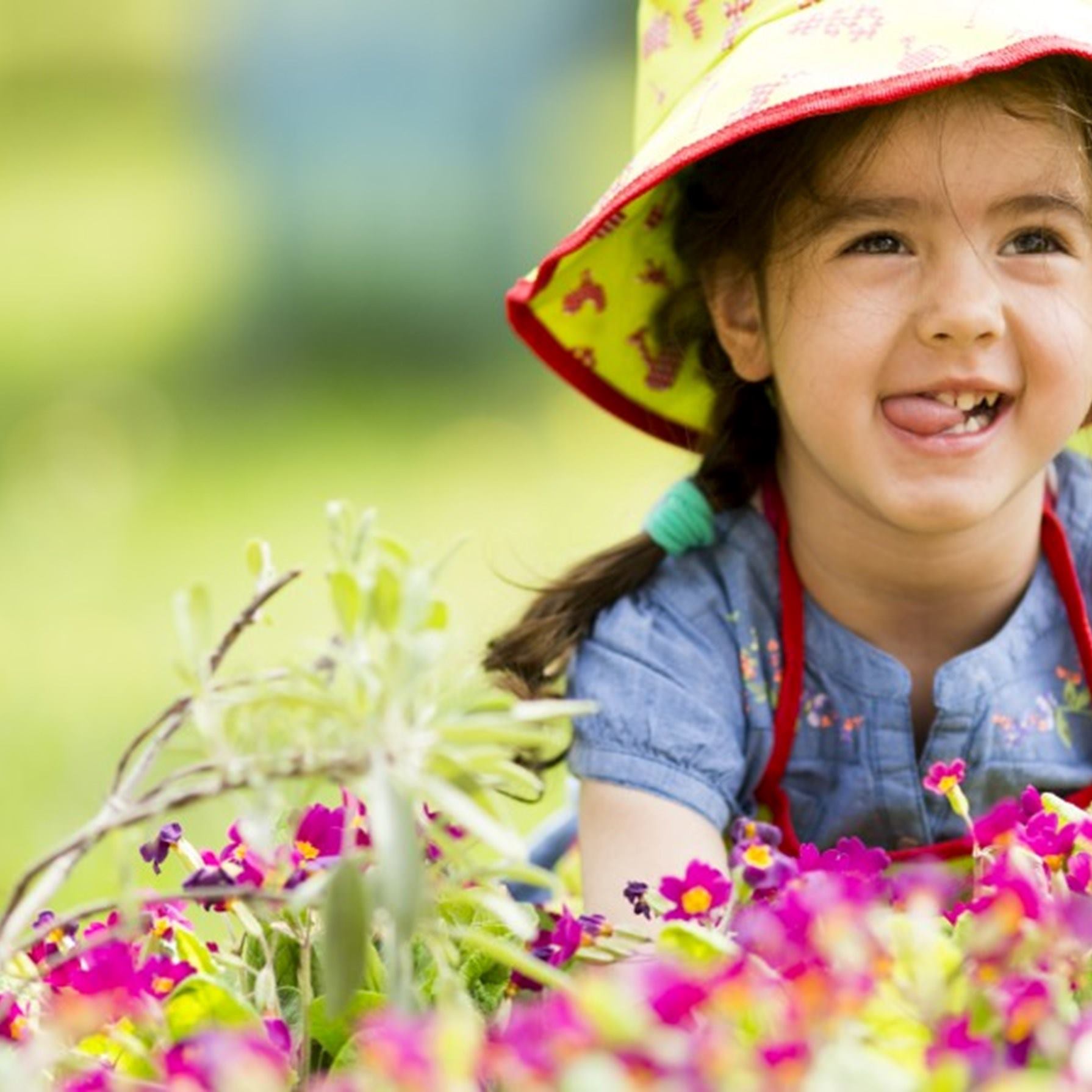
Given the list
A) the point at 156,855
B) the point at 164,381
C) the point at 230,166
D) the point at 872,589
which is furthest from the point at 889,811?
the point at 230,166

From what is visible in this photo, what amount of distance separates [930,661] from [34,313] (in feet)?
19.8

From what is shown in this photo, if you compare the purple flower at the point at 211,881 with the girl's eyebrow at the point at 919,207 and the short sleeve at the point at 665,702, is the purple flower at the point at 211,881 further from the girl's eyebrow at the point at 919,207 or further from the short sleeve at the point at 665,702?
the girl's eyebrow at the point at 919,207

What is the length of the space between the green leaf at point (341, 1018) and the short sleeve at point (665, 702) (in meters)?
0.68

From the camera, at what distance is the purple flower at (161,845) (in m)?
1.46

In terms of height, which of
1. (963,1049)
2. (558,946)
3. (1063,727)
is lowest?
(1063,727)

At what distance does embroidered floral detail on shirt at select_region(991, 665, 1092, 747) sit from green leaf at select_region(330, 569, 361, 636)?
1.17 metres

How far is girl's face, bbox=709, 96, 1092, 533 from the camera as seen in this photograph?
1.90m

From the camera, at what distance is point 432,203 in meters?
8.22

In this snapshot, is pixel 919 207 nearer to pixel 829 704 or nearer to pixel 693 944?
pixel 829 704

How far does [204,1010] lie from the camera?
48.7 inches

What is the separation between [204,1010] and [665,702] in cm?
89

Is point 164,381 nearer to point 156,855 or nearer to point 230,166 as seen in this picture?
point 230,166

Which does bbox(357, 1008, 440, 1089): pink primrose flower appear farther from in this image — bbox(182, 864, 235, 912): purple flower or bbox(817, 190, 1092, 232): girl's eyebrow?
bbox(817, 190, 1092, 232): girl's eyebrow

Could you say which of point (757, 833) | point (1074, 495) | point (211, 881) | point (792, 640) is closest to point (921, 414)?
point (792, 640)
